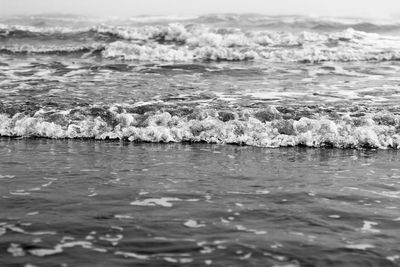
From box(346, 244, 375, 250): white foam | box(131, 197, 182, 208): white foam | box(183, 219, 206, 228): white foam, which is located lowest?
box(131, 197, 182, 208): white foam

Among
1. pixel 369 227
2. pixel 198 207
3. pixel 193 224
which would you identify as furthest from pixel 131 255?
pixel 369 227

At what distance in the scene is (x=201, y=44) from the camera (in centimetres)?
2139

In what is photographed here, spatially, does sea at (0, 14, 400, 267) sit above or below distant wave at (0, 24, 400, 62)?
below

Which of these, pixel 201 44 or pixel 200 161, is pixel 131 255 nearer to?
pixel 200 161

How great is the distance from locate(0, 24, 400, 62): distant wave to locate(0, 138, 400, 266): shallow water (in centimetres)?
1113

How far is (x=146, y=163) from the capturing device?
723 centimetres

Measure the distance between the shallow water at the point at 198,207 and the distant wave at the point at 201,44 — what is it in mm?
11128

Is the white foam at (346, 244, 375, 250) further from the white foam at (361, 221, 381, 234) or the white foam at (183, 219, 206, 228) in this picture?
the white foam at (183, 219, 206, 228)

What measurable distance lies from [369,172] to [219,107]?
3934 millimetres

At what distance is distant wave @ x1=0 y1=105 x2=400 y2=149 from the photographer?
859cm

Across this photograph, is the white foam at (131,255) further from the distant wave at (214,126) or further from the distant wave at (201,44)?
the distant wave at (201,44)

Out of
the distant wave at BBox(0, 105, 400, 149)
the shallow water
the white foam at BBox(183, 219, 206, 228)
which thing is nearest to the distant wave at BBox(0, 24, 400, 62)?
the distant wave at BBox(0, 105, 400, 149)

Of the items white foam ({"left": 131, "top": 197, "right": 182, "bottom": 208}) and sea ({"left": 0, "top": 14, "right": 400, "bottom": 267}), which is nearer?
sea ({"left": 0, "top": 14, "right": 400, "bottom": 267})

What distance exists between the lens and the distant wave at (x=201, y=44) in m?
18.8
